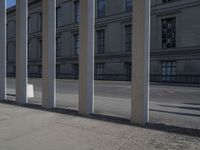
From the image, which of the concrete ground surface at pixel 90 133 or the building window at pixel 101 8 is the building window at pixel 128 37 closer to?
the building window at pixel 101 8

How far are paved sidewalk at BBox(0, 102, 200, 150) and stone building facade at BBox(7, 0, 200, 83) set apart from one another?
28.6 metres

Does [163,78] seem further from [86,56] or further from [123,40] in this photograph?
[86,56]

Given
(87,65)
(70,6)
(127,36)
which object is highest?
(70,6)

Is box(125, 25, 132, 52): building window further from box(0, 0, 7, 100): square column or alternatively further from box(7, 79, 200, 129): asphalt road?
box(0, 0, 7, 100): square column

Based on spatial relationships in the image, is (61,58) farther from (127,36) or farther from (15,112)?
(15,112)

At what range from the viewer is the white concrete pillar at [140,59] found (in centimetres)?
734

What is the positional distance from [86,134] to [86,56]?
2.86 metres

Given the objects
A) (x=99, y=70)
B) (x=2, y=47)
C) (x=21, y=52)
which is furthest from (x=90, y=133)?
(x=99, y=70)

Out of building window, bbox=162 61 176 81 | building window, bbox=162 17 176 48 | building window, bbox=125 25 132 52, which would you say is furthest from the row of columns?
building window, bbox=125 25 132 52

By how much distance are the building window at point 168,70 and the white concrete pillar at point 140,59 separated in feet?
98.2

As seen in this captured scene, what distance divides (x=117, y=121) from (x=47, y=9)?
456 centimetres

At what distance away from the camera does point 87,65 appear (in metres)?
8.70

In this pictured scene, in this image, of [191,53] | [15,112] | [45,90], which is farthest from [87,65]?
[191,53]

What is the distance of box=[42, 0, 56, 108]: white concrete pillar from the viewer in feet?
32.4
